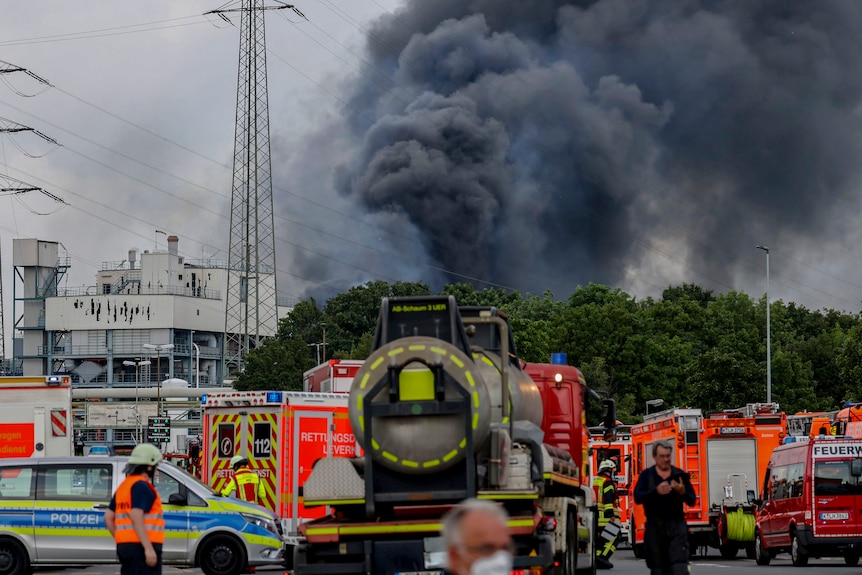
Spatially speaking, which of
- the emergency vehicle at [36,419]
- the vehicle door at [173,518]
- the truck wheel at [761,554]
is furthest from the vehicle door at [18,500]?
the truck wheel at [761,554]

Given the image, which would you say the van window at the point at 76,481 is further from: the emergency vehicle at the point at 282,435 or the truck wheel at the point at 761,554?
the truck wheel at the point at 761,554

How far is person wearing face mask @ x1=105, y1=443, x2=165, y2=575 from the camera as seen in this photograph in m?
12.1

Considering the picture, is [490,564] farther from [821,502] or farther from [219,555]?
[821,502]

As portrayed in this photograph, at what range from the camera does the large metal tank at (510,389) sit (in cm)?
1499

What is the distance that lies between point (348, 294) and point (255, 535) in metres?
104

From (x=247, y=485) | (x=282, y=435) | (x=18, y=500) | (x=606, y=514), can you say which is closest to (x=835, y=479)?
(x=606, y=514)

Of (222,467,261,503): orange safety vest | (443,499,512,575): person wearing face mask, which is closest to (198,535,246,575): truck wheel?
(222,467,261,503): orange safety vest

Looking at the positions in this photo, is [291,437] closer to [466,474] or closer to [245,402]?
[245,402]

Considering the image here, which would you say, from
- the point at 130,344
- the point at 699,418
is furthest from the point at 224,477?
the point at 130,344

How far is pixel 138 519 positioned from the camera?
1210 centimetres

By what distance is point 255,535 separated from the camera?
→ 21188 mm

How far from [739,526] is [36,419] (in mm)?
13982

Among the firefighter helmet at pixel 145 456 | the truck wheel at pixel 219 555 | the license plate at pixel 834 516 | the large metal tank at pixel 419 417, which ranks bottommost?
the truck wheel at pixel 219 555

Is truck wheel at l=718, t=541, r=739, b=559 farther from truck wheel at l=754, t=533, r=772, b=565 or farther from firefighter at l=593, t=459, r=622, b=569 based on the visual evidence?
firefighter at l=593, t=459, r=622, b=569
